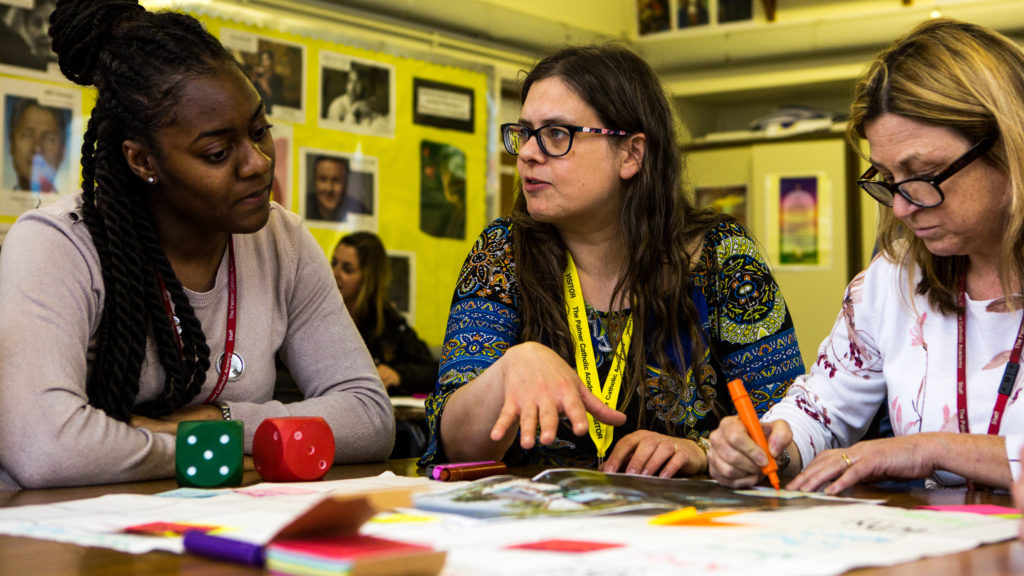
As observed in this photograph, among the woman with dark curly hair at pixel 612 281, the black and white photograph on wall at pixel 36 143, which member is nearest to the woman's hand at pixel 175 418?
the woman with dark curly hair at pixel 612 281

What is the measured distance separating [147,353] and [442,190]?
13.4 ft

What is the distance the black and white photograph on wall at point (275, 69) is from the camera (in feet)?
16.0

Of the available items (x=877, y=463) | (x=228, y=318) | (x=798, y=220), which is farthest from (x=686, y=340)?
(x=798, y=220)

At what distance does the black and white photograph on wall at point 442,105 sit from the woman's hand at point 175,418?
4.07m

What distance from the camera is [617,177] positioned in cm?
212

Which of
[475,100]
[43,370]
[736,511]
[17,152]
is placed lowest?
[736,511]

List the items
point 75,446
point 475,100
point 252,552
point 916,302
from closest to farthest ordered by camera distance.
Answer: point 252,552 < point 75,446 < point 916,302 < point 475,100

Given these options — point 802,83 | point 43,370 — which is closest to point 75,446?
point 43,370

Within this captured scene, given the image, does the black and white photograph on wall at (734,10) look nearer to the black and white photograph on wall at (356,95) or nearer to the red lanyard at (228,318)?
the black and white photograph on wall at (356,95)

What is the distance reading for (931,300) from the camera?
1.69m

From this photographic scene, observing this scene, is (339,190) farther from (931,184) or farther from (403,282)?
(931,184)

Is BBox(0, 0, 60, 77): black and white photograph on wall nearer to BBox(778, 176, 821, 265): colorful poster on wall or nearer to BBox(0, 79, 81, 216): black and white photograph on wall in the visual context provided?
BBox(0, 79, 81, 216): black and white photograph on wall

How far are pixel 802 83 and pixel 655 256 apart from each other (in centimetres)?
473

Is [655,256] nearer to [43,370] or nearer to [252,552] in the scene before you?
[43,370]
